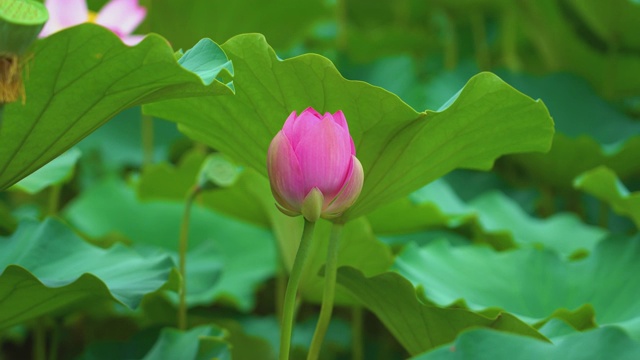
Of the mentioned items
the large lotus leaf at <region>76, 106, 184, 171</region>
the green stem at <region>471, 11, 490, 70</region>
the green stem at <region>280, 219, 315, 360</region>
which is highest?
the green stem at <region>280, 219, 315, 360</region>

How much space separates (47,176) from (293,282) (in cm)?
46

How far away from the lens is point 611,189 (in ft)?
3.67

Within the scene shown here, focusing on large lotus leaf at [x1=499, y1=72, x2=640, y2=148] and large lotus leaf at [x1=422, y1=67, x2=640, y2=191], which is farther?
large lotus leaf at [x1=499, y1=72, x2=640, y2=148]

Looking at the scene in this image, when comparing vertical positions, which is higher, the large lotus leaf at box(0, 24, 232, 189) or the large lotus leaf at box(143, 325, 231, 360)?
the large lotus leaf at box(0, 24, 232, 189)

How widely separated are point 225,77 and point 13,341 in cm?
111

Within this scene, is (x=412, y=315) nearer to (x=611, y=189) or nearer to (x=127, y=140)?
(x=611, y=189)

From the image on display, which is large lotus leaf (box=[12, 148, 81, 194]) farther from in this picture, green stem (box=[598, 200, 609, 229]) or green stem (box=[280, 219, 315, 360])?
green stem (box=[598, 200, 609, 229])

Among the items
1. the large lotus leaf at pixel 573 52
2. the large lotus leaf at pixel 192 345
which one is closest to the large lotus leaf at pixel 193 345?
the large lotus leaf at pixel 192 345

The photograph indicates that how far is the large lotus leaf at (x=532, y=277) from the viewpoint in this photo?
102 cm

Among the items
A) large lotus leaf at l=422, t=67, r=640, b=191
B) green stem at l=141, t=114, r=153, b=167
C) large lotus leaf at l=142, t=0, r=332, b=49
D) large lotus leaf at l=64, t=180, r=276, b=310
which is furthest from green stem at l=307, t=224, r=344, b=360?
large lotus leaf at l=142, t=0, r=332, b=49

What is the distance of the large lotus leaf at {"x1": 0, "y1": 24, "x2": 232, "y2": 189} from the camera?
66 cm

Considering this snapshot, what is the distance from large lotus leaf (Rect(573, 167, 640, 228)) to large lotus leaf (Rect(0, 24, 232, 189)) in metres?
0.59

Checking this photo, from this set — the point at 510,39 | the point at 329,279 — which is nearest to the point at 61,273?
the point at 329,279

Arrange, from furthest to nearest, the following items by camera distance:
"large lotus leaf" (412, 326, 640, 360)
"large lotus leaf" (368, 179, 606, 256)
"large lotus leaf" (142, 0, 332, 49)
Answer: "large lotus leaf" (142, 0, 332, 49)
"large lotus leaf" (368, 179, 606, 256)
"large lotus leaf" (412, 326, 640, 360)
